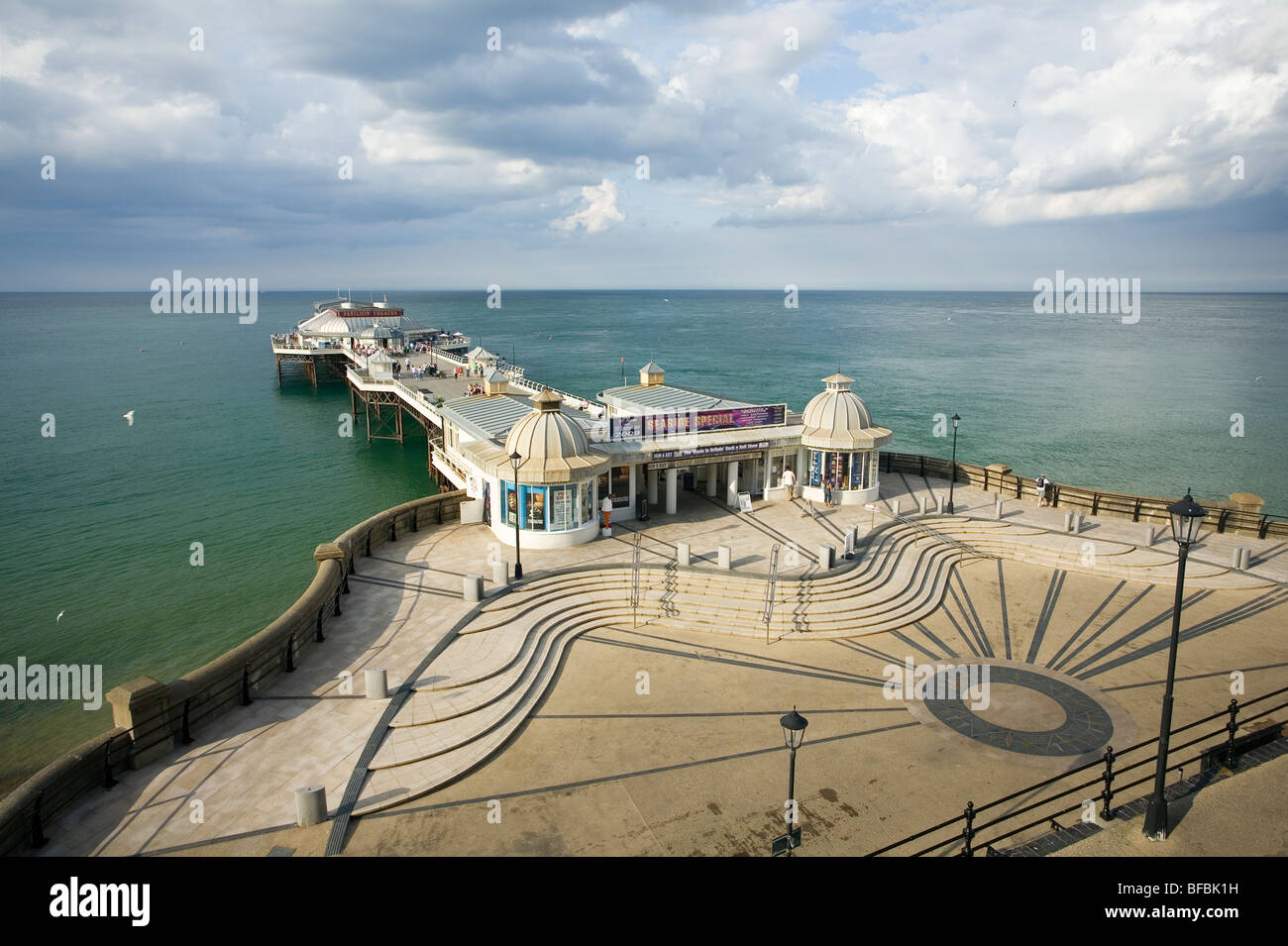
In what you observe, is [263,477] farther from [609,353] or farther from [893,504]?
[609,353]

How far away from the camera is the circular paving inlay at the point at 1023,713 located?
16.3 meters

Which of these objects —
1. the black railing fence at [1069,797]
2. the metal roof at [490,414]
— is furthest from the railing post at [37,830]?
the metal roof at [490,414]

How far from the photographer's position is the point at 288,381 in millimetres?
88312

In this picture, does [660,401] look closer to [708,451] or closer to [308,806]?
[708,451]

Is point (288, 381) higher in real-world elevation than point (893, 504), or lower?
higher

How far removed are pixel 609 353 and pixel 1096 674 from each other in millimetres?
112477

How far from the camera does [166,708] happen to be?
48.8ft

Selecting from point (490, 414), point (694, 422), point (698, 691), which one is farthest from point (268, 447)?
point (698, 691)

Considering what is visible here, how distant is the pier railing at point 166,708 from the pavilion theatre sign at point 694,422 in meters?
11.7

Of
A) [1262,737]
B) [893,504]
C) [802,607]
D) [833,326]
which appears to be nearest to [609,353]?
[833,326]

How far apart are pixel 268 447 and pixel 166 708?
142ft

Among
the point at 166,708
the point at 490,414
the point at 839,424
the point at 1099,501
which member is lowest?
the point at 166,708

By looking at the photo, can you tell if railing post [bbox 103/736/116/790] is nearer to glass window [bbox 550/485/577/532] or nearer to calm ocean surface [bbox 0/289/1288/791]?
calm ocean surface [bbox 0/289/1288/791]

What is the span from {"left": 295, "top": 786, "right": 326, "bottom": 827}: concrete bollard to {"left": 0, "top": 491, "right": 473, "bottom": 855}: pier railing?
12.6 ft
